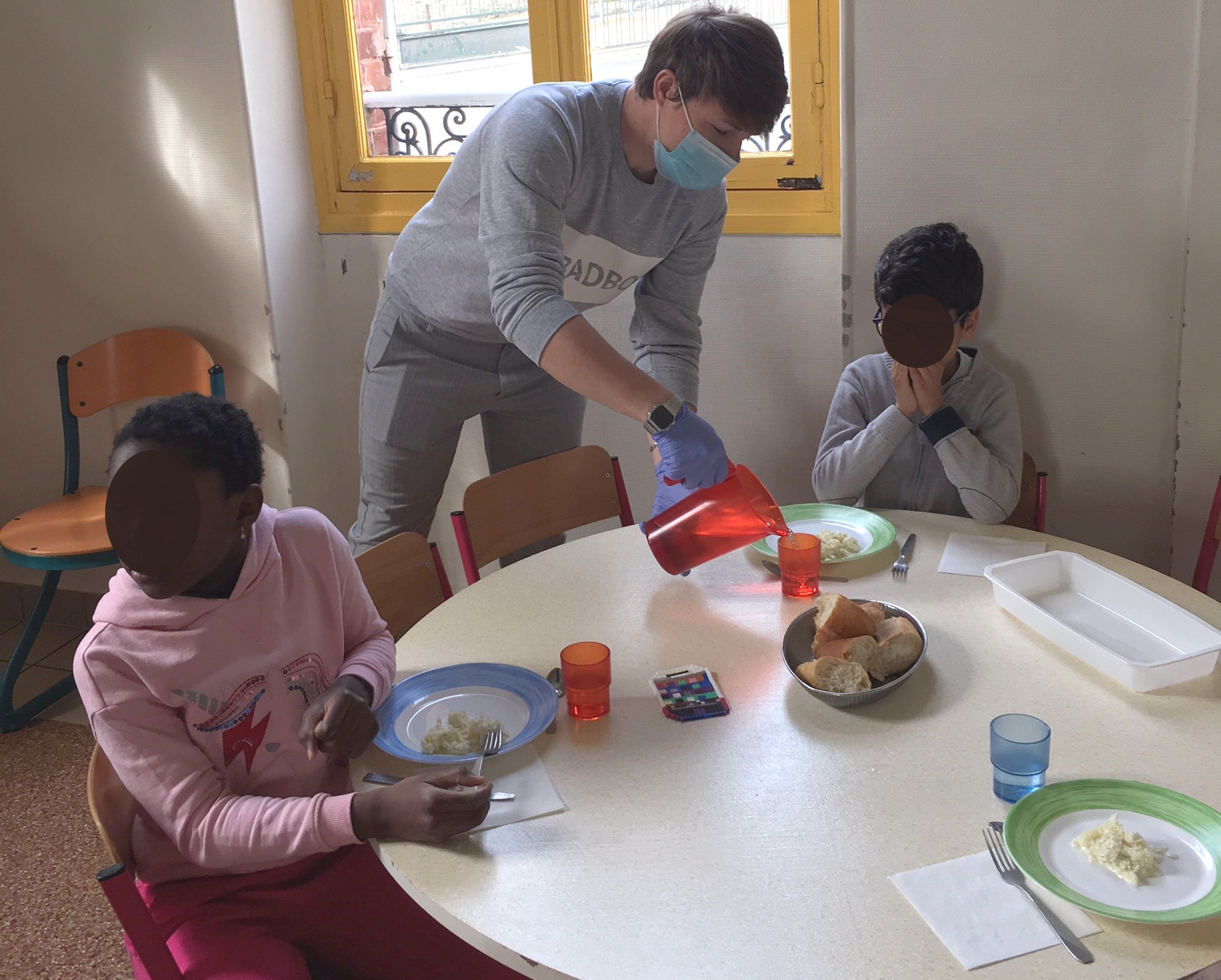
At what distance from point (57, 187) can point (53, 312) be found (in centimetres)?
34

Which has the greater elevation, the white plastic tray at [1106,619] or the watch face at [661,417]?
the watch face at [661,417]

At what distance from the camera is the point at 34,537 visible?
2525mm

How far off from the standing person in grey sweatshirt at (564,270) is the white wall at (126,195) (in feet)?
2.48

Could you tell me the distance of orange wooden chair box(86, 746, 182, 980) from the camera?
3.30ft

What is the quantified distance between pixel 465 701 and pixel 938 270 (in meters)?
1.15

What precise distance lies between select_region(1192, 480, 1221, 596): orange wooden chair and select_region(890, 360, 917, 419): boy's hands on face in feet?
1.77

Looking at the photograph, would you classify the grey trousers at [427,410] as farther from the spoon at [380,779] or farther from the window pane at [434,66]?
the spoon at [380,779]

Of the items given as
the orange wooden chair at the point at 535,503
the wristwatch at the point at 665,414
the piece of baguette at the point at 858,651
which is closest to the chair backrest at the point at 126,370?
the orange wooden chair at the point at 535,503

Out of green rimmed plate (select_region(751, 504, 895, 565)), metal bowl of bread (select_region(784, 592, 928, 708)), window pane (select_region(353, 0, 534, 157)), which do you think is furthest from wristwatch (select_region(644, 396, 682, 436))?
window pane (select_region(353, 0, 534, 157))

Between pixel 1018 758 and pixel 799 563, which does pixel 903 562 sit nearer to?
pixel 799 563

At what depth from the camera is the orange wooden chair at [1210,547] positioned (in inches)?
72.8

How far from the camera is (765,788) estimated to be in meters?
1.09

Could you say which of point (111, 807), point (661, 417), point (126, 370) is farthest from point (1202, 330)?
point (126, 370)

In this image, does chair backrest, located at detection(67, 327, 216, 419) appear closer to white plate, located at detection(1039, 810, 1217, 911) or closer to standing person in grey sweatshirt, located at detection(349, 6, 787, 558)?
standing person in grey sweatshirt, located at detection(349, 6, 787, 558)
